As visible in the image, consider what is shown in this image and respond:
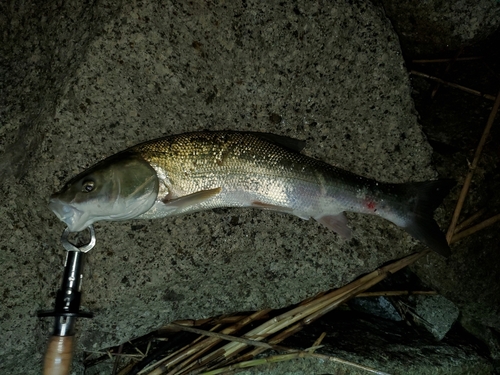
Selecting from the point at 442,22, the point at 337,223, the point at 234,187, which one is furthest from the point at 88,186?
the point at 442,22

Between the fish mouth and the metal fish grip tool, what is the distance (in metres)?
0.15

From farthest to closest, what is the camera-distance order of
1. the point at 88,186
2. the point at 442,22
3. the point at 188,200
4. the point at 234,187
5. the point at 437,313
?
the point at 437,313 < the point at 442,22 < the point at 234,187 < the point at 188,200 < the point at 88,186

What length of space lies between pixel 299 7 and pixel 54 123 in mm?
1977

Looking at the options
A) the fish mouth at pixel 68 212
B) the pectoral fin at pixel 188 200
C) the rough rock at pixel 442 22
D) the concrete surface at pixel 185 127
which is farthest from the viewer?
the rough rock at pixel 442 22

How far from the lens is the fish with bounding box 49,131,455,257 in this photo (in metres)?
2.24

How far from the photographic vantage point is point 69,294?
89.8 inches

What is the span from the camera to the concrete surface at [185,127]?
8.18ft

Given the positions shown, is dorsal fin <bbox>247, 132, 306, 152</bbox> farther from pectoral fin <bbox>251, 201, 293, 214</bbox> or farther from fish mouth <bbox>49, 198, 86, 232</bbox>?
fish mouth <bbox>49, 198, 86, 232</bbox>

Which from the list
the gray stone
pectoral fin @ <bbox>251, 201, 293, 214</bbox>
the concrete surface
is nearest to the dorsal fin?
the concrete surface

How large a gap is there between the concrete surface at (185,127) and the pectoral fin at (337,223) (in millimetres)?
140

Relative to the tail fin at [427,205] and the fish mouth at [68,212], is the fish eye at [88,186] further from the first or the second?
the tail fin at [427,205]

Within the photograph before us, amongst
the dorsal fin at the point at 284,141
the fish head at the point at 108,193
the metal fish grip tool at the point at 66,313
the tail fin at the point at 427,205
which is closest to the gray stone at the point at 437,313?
the tail fin at the point at 427,205

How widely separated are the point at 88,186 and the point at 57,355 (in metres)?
1.05

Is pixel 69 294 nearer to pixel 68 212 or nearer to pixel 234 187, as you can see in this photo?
pixel 68 212
